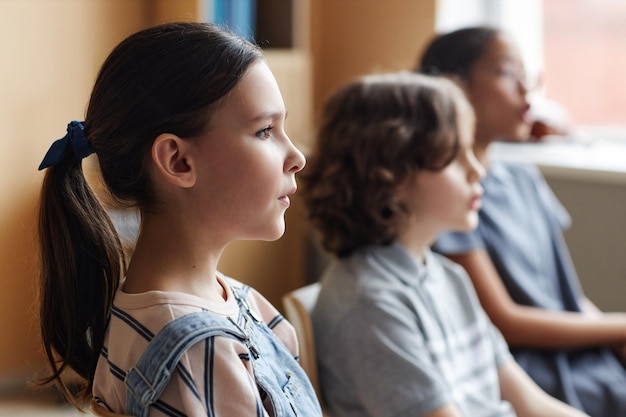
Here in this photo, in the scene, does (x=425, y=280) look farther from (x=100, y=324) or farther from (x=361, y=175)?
(x=100, y=324)

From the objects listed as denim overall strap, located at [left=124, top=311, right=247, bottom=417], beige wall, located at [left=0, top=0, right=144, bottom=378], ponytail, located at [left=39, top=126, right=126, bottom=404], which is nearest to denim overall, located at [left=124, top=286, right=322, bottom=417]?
denim overall strap, located at [left=124, top=311, right=247, bottom=417]

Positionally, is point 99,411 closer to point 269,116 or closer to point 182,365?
point 182,365

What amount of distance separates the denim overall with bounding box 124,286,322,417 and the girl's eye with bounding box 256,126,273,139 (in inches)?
8.1

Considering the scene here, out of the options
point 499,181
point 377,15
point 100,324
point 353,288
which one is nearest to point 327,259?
point 499,181

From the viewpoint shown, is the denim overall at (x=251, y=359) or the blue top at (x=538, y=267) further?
the blue top at (x=538, y=267)

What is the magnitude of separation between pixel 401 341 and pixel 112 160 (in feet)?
2.11

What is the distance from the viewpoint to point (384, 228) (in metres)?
1.58

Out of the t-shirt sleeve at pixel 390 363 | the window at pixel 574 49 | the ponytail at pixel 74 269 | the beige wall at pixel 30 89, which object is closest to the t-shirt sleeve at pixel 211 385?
the ponytail at pixel 74 269

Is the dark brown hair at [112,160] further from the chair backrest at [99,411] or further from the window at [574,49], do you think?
the window at [574,49]

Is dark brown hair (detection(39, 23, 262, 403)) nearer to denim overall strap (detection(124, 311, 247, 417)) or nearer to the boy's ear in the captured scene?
the boy's ear

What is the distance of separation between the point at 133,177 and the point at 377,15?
1836 millimetres

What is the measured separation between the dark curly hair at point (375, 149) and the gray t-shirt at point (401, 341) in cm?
6

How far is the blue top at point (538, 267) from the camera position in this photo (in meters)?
1.86

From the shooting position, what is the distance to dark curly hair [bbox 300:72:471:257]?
1.59 metres
